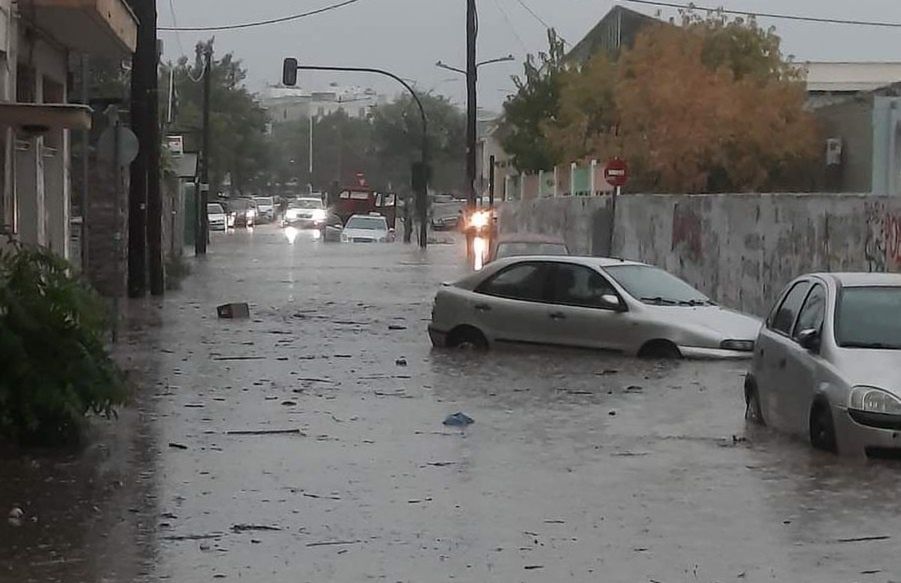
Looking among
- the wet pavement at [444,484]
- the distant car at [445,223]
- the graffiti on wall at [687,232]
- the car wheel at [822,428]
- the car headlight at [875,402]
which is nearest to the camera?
the wet pavement at [444,484]

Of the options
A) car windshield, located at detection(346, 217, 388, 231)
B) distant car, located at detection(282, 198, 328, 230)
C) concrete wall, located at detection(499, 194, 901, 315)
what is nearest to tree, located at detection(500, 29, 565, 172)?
car windshield, located at detection(346, 217, 388, 231)

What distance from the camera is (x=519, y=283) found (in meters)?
20.0

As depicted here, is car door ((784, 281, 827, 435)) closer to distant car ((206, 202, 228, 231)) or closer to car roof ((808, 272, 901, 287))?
car roof ((808, 272, 901, 287))

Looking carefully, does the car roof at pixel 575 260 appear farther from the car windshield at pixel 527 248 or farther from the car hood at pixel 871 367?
the car hood at pixel 871 367

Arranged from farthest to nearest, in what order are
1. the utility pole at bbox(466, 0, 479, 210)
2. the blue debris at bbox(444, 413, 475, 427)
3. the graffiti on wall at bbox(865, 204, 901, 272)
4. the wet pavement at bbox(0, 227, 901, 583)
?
the utility pole at bbox(466, 0, 479, 210) → the graffiti on wall at bbox(865, 204, 901, 272) → the blue debris at bbox(444, 413, 475, 427) → the wet pavement at bbox(0, 227, 901, 583)

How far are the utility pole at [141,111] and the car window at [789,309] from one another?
57.5 feet

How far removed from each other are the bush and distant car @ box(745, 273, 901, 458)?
4990 mm

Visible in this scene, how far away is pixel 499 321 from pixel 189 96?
106 metres

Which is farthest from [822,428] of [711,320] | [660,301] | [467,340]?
[467,340]

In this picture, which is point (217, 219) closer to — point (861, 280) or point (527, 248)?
point (527, 248)

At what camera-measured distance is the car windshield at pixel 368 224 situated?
68.6 m

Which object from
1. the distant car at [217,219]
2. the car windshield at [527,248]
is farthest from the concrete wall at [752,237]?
the distant car at [217,219]

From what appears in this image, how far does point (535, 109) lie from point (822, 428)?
6066 centimetres

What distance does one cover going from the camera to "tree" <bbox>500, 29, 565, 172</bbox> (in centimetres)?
7081
